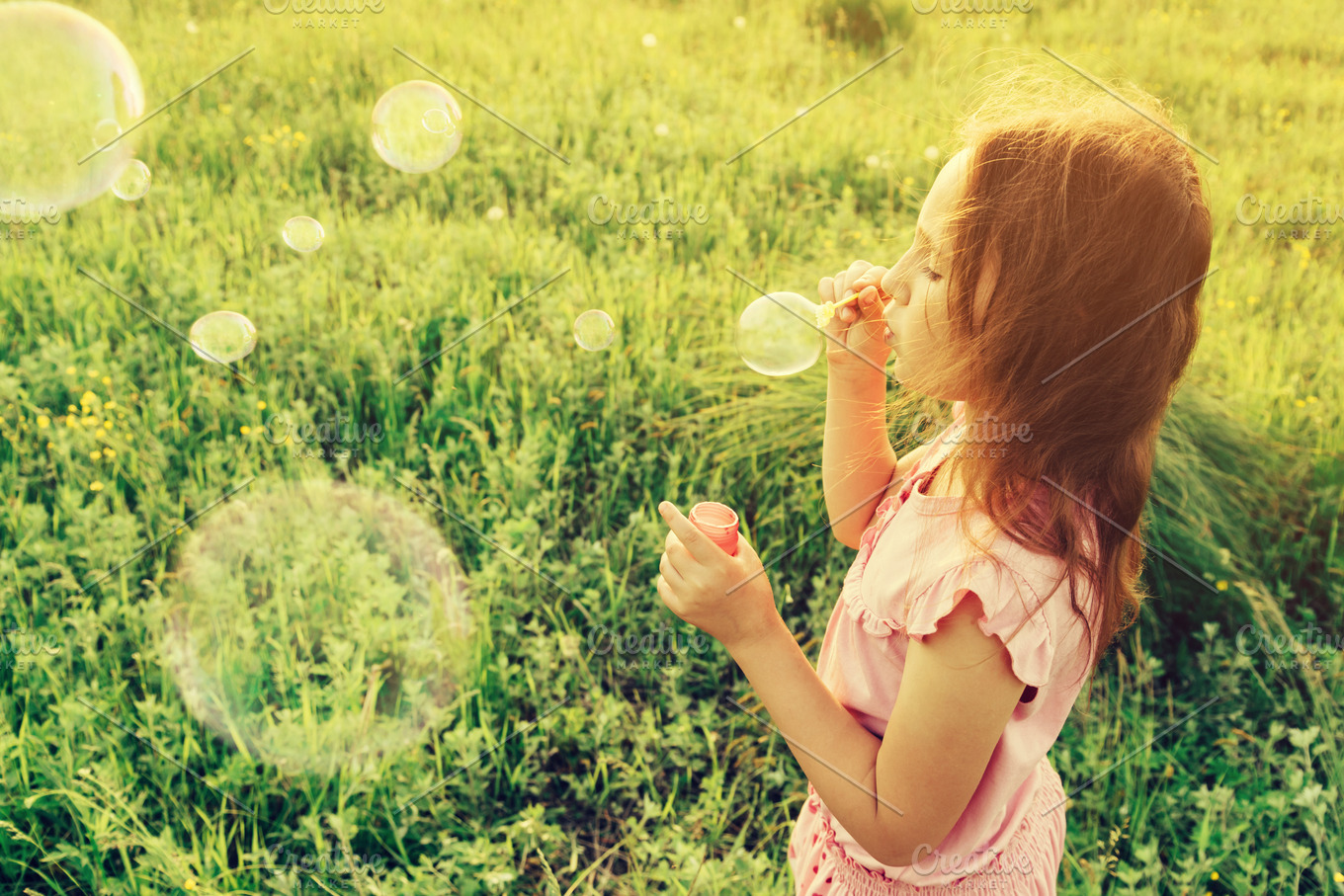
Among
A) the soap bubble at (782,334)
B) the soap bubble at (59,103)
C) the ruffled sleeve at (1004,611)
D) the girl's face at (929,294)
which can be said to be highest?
the girl's face at (929,294)

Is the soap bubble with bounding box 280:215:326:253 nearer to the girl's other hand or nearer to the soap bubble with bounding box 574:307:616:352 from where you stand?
the soap bubble with bounding box 574:307:616:352

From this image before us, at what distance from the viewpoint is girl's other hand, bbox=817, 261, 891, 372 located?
1302mm

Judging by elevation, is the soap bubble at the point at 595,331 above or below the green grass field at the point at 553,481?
above

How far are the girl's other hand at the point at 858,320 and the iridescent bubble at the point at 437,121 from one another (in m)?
1.65

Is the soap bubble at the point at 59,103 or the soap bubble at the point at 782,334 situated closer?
the soap bubble at the point at 782,334

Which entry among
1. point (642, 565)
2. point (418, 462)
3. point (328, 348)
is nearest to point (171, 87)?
point (328, 348)

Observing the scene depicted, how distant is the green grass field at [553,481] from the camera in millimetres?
1857

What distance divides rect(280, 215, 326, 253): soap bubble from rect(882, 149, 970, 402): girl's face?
216 centimetres

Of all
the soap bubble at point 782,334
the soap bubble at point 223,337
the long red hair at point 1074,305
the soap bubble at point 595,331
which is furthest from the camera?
the soap bubble at point 223,337

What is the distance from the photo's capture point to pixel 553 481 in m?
2.52

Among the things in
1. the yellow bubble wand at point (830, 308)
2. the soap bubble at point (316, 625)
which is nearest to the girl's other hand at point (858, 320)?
the yellow bubble wand at point (830, 308)

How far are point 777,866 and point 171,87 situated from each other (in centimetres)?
453

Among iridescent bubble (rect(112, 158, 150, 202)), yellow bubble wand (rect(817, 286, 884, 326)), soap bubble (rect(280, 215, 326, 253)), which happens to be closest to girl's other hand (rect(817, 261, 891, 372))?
yellow bubble wand (rect(817, 286, 884, 326))

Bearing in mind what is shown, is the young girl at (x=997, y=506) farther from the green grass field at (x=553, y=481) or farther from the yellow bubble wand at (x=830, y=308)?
the green grass field at (x=553, y=481)
